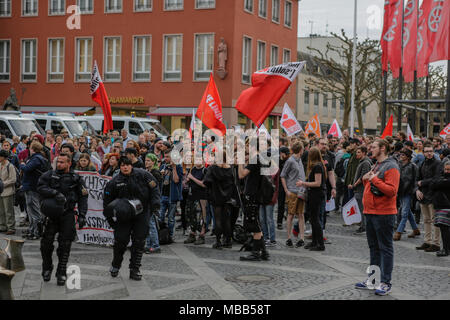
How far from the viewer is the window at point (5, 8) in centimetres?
4247

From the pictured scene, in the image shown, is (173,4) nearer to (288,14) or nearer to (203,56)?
(203,56)

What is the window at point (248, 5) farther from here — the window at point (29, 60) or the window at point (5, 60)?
the window at point (5, 60)

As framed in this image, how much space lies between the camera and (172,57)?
38.0m

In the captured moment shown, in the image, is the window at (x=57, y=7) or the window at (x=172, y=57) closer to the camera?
the window at (x=172, y=57)

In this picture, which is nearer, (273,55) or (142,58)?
(142,58)

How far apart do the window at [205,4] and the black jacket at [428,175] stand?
27048mm

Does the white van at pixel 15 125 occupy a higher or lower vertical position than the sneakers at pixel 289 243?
higher

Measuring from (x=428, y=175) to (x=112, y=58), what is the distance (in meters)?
30.8

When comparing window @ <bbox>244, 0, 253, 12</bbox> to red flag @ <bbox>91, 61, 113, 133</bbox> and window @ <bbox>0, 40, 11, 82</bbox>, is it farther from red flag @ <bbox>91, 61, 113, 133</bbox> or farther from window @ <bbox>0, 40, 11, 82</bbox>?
red flag @ <bbox>91, 61, 113, 133</bbox>

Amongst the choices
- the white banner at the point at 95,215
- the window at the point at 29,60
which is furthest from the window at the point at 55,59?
the white banner at the point at 95,215

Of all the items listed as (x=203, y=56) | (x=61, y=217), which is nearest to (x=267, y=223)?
(x=61, y=217)

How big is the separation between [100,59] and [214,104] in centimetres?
2720

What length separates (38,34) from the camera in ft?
135
